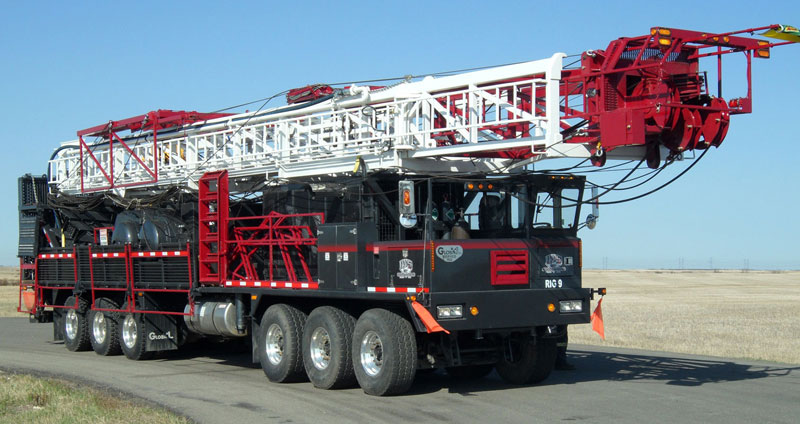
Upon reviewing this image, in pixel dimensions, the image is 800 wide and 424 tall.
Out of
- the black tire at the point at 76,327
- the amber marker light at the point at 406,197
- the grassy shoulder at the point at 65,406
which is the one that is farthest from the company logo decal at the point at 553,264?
the black tire at the point at 76,327

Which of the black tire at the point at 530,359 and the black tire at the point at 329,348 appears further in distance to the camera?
the black tire at the point at 530,359

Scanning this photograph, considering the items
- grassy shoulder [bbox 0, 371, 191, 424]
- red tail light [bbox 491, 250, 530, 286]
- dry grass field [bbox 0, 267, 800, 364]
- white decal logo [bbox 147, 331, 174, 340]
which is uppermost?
red tail light [bbox 491, 250, 530, 286]

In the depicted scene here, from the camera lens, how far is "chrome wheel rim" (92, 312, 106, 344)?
19.6m

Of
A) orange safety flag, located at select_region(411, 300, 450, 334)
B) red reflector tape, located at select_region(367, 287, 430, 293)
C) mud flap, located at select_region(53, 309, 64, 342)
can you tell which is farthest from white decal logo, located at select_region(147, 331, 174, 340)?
orange safety flag, located at select_region(411, 300, 450, 334)

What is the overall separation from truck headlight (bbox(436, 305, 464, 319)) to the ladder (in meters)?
5.28

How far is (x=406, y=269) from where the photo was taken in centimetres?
1251

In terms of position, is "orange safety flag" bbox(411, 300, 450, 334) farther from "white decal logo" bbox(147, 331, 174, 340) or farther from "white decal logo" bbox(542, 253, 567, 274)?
"white decal logo" bbox(147, 331, 174, 340)

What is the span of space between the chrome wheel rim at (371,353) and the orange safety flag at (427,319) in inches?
36.0

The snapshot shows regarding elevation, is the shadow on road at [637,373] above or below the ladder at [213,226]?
below

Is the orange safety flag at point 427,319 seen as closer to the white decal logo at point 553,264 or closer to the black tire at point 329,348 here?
the black tire at point 329,348

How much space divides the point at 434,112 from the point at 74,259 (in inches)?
414

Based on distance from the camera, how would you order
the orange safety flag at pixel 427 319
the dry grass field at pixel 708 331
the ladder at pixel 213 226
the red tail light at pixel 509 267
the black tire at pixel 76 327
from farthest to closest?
the black tire at pixel 76 327
the dry grass field at pixel 708 331
the ladder at pixel 213 226
the red tail light at pixel 509 267
the orange safety flag at pixel 427 319

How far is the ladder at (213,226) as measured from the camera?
16.1 m

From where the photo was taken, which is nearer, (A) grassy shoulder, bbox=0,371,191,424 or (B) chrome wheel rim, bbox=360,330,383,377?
(A) grassy shoulder, bbox=0,371,191,424
